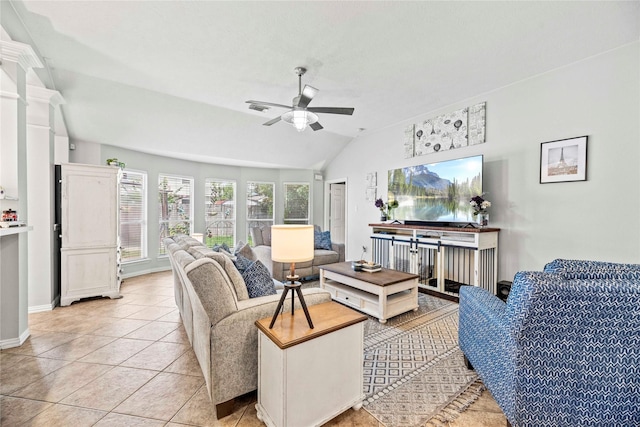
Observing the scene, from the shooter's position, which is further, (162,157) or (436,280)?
(162,157)

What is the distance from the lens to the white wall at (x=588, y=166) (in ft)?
9.30

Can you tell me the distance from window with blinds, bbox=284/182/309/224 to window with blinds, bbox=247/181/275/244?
1.22 ft

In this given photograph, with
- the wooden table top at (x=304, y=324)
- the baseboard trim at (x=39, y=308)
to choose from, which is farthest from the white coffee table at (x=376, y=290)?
the baseboard trim at (x=39, y=308)

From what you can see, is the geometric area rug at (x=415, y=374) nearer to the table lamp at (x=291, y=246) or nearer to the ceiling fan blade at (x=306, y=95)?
the table lamp at (x=291, y=246)

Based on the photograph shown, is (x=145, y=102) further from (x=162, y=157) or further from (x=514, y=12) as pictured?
(x=514, y=12)

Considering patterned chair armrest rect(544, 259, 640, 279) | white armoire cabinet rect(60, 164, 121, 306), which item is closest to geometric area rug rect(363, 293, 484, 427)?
patterned chair armrest rect(544, 259, 640, 279)

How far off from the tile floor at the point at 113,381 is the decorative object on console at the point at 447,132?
3468 millimetres

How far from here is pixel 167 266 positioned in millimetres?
5840

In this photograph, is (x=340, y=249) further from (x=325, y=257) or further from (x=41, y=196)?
(x=41, y=196)

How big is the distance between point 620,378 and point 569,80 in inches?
130

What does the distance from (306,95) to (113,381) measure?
2862 mm

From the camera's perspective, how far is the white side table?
145 cm

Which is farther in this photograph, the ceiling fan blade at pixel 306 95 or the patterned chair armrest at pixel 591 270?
the ceiling fan blade at pixel 306 95

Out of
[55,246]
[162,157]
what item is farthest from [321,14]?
[162,157]
